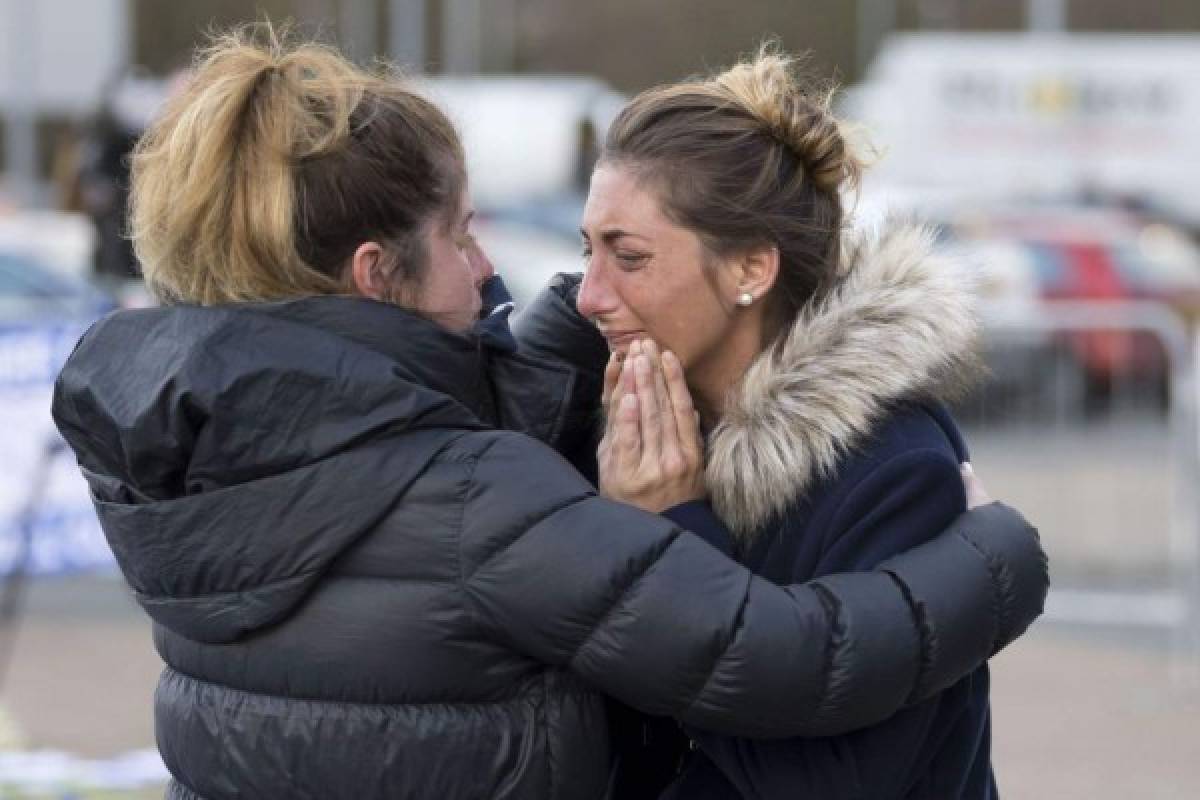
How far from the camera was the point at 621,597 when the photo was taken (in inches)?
91.0

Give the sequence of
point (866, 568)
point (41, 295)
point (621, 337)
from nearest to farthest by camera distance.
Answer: point (866, 568), point (621, 337), point (41, 295)

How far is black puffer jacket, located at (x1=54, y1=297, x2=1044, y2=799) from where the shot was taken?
2322mm

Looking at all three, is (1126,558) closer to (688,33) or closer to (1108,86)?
(1108,86)

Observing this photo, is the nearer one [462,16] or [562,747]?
[562,747]

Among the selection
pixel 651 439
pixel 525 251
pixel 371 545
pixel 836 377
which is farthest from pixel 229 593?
pixel 525 251

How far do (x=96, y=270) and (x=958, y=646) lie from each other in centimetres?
1079

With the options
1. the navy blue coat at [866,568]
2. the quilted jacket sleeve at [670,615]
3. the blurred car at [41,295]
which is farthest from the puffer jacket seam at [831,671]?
the blurred car at [41,295]

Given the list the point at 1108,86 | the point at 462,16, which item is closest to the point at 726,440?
the point at 1108,86

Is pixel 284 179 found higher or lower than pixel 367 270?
higher

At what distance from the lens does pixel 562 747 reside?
7.93 feet

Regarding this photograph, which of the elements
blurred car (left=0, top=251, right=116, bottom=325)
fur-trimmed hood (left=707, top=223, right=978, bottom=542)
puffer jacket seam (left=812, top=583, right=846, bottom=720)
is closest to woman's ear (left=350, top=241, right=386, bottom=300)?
fur-trimmed hood (left=707, top=223, right=978, bottom=542)

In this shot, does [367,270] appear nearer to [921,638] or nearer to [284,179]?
[284,179]

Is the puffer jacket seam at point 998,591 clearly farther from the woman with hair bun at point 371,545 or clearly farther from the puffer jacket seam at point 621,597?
the puffer jacket seam at point 621,597

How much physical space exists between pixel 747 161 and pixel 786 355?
0.24 metres
